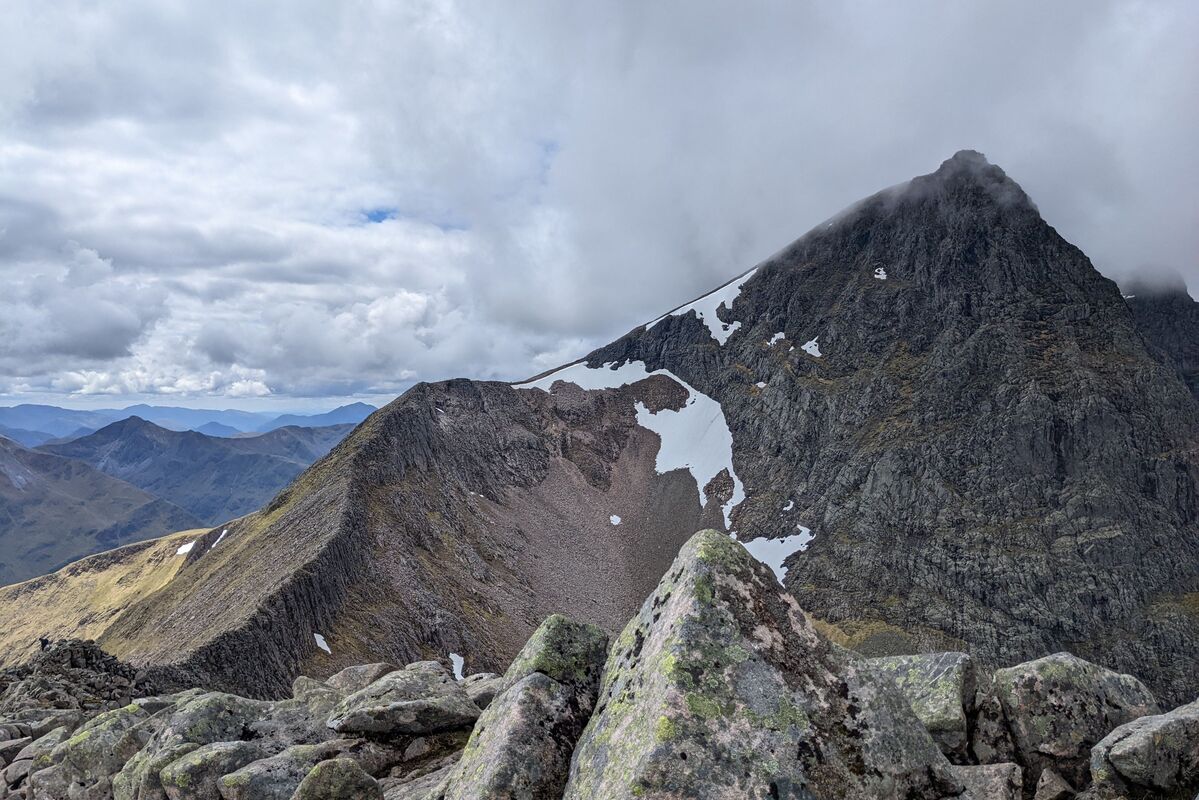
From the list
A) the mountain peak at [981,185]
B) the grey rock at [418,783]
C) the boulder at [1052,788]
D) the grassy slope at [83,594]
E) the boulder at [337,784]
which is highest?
the mountain peak at [981,185]

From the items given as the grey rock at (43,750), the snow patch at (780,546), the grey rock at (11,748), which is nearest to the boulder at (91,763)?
the grey rock at (43,750)

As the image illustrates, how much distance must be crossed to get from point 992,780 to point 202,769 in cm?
1522

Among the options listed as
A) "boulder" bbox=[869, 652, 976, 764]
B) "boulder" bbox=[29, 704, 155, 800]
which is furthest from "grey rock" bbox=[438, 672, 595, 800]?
"boulder" bbox=[29, 704, 155, 800]

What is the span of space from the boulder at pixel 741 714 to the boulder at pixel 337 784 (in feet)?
14.9

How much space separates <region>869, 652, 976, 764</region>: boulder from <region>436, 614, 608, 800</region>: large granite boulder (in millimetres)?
5226

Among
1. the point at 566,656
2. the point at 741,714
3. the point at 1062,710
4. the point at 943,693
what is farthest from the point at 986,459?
the point at 741,714

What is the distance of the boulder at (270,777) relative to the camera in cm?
1246

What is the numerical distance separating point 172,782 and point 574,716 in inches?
353

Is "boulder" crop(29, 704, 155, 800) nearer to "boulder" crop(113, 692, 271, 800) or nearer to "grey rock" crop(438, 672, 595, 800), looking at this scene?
"boulder" crop(113, 692, 271, 800)

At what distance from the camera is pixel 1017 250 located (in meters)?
178

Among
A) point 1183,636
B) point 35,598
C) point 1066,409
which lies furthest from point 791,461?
point 35,598

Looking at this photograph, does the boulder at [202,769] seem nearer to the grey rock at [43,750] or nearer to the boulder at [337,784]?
the boulder at [337,784]

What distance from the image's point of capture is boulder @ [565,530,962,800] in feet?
27.5

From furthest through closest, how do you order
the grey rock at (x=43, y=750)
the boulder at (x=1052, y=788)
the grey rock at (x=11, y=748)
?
the grey rock at (x=11, y=748) → the grey rock at (x=43, y=750) → the boulder at (x=1052, y=788)
